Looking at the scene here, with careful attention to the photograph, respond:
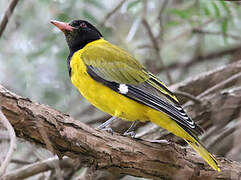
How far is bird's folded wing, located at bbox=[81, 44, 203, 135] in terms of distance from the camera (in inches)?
128

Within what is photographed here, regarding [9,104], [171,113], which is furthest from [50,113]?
[171,113]

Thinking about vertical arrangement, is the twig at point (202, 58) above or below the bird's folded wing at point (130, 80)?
above

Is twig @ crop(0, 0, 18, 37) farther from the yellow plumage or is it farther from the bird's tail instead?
the bird's tail

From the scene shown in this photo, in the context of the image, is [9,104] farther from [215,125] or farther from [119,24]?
[119,24]

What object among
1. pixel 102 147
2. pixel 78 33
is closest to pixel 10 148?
pixel 102 147

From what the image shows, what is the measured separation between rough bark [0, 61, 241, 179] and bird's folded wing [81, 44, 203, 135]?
27 cm

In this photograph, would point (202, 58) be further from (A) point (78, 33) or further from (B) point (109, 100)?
(B) point (109, 100)

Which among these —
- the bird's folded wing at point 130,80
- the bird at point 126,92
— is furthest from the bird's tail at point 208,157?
the bird's folded wing at point 130,80

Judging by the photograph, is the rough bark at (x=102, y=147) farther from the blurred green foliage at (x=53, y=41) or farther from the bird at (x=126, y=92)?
the blurred green foliage at (x=53, y=41)

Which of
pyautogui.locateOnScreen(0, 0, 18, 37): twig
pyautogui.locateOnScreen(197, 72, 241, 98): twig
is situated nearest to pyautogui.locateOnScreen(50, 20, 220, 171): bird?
pyautogui.locateOnScreen(0, 0, 18, 37): twig

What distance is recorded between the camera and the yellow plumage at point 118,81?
331cm

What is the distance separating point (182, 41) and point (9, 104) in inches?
170

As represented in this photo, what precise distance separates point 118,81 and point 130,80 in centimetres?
13

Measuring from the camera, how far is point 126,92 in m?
3.42
